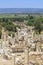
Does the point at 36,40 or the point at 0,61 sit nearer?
the point at 0,61

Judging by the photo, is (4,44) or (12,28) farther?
(12,28)

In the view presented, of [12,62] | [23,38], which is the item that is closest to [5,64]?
[12,62]

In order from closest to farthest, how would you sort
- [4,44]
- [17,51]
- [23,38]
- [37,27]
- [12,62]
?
[12,62] < [17,51] < [4,44] < [23,38] < [37,27]

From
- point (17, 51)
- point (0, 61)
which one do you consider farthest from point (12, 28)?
point (0, 61)

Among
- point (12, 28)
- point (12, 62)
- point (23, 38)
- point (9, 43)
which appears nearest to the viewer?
point (12, 62)

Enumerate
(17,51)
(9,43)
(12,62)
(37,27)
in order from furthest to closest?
(37,27), (9,43), (17,51), (12,62)

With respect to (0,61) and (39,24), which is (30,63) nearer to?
(0,61)

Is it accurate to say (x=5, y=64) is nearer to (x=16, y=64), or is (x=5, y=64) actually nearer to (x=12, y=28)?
(x=16, y=64)

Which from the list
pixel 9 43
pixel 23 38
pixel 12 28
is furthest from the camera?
pixel 12 28

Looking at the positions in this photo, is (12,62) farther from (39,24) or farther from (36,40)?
(39,24)
